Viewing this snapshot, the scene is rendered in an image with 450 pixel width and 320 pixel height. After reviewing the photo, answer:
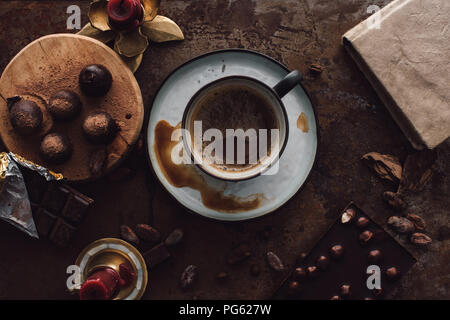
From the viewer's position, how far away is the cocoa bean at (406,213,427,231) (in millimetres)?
1165

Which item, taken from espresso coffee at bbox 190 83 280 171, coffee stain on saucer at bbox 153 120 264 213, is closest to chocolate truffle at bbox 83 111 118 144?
coffee stain on saucer at bbox 153 120 264 213

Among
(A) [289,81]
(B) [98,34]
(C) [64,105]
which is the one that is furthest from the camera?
(B) [98,34]

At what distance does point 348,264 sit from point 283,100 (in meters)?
0.60

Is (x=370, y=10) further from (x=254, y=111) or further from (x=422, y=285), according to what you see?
(x=422, y=285)

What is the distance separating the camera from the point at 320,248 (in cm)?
113

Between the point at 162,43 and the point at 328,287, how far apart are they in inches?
39.8

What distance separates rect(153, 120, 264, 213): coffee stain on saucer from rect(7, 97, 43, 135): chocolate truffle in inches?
14.0

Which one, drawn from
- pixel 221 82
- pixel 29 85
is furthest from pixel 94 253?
pixel 221 82

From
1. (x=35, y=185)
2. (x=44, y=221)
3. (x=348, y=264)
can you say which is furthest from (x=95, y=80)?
(x=348, y=264)

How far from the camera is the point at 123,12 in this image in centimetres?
101

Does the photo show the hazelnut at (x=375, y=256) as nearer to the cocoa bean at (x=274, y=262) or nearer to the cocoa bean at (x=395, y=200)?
the cocoa bean at (x=395, y=200)

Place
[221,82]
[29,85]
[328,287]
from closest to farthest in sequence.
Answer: [221,82]
[29,85]
[328,287]

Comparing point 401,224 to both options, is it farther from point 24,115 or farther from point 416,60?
point 24,115

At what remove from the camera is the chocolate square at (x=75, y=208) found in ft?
3.52
